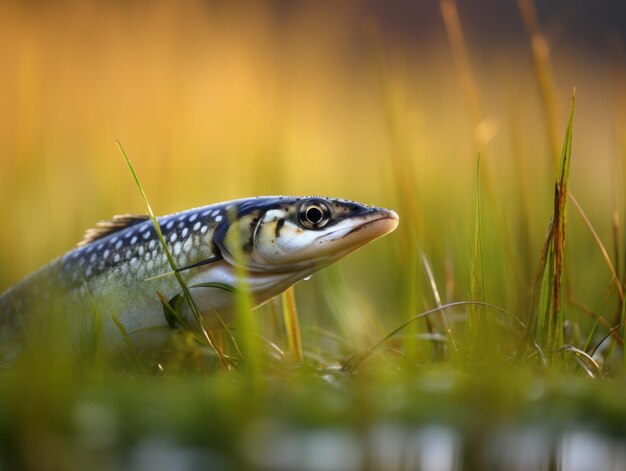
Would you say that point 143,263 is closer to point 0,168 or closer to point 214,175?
point 0,168

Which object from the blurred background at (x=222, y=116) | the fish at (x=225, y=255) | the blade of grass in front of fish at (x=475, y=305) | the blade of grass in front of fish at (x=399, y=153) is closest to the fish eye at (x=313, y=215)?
the fish at (x=225, y=255)

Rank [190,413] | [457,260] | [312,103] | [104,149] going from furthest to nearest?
[312,103] < [104,149] < [457,260] < [190,413]

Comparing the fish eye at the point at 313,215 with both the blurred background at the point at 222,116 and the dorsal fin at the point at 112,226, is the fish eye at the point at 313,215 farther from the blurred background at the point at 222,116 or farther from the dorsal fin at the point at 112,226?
the blurred background at the point at 222,116

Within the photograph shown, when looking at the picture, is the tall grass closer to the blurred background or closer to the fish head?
the blurred background

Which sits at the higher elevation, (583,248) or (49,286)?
(49,286)

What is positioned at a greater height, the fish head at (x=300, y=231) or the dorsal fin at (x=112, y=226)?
the dorsal fin at (x=112, y=226)

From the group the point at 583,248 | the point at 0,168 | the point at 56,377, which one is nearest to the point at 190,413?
the point at 56,377
